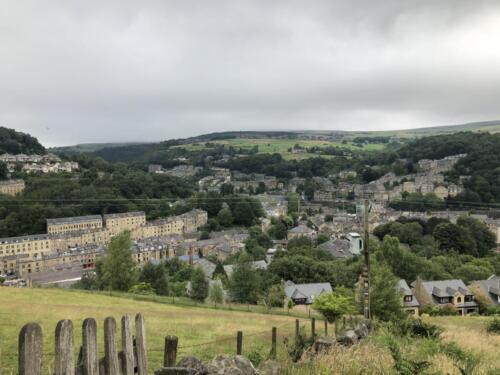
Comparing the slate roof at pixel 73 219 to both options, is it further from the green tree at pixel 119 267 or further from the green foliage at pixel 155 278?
the green tree at pixel 119 267

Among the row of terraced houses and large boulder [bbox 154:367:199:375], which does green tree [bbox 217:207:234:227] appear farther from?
large boulder [bbox 154:367:199:375]

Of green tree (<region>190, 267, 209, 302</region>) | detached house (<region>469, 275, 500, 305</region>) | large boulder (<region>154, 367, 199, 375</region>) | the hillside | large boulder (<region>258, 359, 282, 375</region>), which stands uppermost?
the hillside

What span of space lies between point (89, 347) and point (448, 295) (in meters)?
38.4

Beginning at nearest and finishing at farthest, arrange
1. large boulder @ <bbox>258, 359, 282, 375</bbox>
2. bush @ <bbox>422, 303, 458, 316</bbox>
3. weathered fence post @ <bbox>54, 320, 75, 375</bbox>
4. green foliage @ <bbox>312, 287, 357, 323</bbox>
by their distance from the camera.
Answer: weathered fence post @ <bbox>54, 320, 75, 375</bbox> < large boulder @ <bbox>258, 359, 282, 375</bbox> < green foliage @ <bbox>312, 287, 357, 323</bbox> < bush @ <bbox>422, 303, 458, 316</bbox>

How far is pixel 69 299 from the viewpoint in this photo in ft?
65.7

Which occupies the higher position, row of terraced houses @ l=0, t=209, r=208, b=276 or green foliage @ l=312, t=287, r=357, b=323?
green foliage @ l=312, t=287, r=357, b=323

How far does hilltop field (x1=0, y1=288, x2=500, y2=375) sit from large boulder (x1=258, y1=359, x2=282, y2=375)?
0.13 m

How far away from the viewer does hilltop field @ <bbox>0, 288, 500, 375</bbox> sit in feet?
19.3

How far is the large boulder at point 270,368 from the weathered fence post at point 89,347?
2.48m

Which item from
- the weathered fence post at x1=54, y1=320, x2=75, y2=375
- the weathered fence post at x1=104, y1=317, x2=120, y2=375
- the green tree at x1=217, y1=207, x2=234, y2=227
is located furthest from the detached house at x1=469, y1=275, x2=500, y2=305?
the green tree at x1=217, y1=207, x2=234, y2=227

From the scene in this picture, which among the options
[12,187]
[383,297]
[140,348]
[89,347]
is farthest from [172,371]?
[12,187]

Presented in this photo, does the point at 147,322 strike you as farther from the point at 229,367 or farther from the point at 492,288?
the point at 492,288

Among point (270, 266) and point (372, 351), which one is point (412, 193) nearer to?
point (270, 266)

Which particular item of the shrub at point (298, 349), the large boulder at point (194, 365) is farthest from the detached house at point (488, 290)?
the large boulder at point (194, 365)
